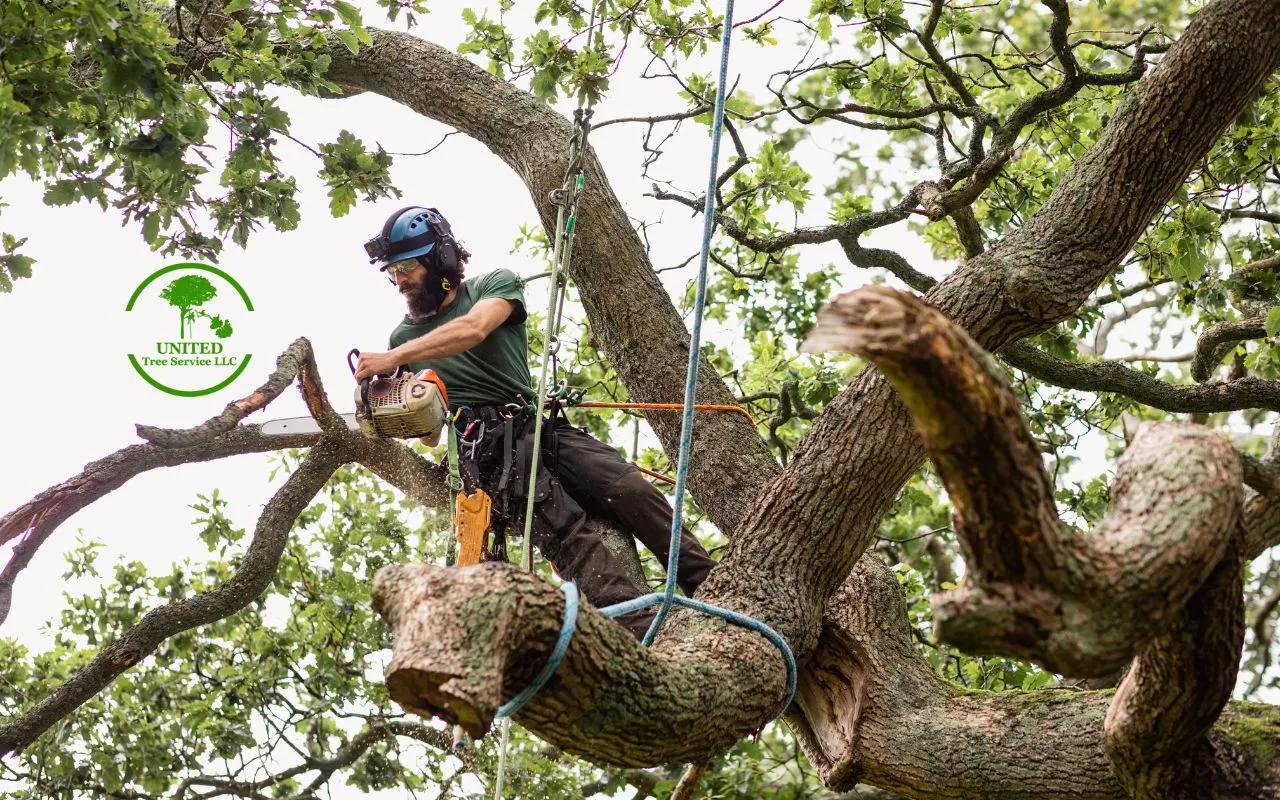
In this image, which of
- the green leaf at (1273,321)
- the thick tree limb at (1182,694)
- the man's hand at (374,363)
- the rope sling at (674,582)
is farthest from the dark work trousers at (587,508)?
the green leaf at (1273,321)

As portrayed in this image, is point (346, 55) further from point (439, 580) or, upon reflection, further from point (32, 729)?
point (439, 580)

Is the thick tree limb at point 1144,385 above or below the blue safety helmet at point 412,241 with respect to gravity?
below

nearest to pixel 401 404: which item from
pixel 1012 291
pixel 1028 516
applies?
pixel 1012 291

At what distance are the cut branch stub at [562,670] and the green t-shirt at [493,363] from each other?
1.55 m

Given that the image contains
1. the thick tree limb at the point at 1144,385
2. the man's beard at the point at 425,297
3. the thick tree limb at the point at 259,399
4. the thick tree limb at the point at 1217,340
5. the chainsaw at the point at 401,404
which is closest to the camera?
the thick tree limb at the point at 259,399

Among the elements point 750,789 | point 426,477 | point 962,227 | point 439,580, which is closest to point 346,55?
point 426,477

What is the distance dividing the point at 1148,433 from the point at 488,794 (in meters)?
4.59

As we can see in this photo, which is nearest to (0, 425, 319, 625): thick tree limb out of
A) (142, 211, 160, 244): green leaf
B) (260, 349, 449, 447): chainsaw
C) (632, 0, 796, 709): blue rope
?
(260, 349, 449, 447): chainsaw

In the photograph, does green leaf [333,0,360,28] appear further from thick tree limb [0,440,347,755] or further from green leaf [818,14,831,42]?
green leaf [818,14,831,42]

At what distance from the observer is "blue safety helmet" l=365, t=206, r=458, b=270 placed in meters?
4.64

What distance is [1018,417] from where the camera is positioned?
2.12 metres

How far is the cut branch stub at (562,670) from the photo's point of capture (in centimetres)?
236

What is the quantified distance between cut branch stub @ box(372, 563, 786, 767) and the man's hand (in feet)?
4.99

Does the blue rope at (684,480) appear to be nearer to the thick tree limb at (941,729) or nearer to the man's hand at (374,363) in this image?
the thick tree limb at (941,729)
